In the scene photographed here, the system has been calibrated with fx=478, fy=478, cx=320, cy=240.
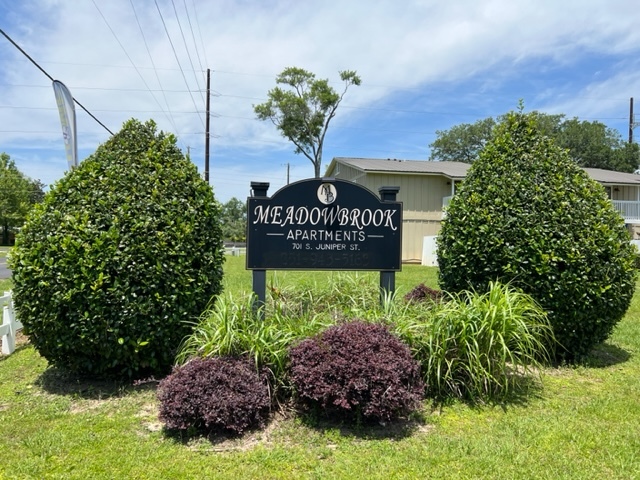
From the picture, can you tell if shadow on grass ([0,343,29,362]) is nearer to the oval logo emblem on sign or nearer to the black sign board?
the black sign board

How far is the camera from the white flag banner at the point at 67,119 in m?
7.50

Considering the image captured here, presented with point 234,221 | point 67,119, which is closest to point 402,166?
point 67,119

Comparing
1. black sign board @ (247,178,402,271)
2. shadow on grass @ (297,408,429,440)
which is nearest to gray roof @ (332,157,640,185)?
black sign board @ (247,178,402,271)

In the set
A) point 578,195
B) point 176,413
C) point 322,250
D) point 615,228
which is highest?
point 578,195

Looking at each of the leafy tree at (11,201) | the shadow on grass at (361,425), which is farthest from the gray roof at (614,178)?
the leafy tree at (11,201)

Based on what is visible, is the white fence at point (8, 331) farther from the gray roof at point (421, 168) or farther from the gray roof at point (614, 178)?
the gray roof at point (614, 178)

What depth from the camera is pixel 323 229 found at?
5.23 metres

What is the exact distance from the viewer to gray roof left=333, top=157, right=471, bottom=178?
70.3 feet

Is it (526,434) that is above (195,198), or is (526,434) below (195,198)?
below

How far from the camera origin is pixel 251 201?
5043 millimetres

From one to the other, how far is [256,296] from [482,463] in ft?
8.71

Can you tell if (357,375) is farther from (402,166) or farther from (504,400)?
(402,166)

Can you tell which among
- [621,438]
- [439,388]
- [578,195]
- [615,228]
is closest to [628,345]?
[615,228]

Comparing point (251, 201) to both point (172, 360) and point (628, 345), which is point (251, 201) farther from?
point (628, 345)
